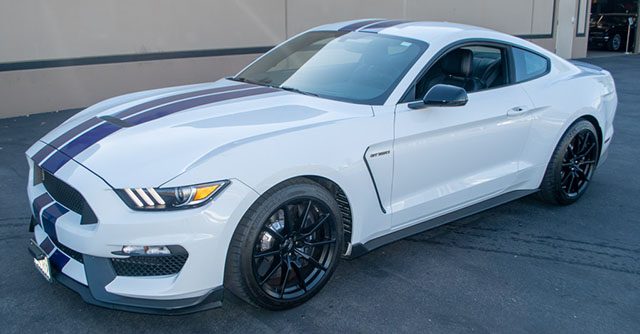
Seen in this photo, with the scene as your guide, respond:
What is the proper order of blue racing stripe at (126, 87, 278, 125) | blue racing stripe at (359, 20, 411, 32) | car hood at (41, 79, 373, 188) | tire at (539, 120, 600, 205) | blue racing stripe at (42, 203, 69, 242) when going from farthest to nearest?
tire at (539, 120, 600, 205), blue racing stripe at (359, 20, 411, 32), blue racing stripe at (126, 87, 278, 125), blue racing stripe at (42, 203, 69, 242), car hood at (41, 79, 373, 188)

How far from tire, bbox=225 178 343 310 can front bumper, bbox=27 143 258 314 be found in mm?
93

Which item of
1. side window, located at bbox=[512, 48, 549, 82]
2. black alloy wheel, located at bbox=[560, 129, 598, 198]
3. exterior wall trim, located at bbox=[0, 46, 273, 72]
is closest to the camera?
side window, located at bbox=[512, 48, 549, 82]

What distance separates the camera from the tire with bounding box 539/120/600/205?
15.8ft

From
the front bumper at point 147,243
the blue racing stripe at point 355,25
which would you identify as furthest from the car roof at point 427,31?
the front bumper at point 147,243

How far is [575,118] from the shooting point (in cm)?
485

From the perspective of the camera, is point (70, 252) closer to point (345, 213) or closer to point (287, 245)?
point (287, 245)

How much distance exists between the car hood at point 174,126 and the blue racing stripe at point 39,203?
176 millimetres

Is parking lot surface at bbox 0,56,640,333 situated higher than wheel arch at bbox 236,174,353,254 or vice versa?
wheel arch at bbox 236,174,353,254

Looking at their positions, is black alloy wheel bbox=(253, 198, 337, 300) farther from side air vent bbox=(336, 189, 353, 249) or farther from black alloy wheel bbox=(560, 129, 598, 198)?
black alloy wheel bbox=(560, 129, 598, 198)

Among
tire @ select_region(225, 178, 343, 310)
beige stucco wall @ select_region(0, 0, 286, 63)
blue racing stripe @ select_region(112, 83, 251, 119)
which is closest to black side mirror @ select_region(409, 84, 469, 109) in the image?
tire @ select_region(225, 178, 343, 310)

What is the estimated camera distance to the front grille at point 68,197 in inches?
113

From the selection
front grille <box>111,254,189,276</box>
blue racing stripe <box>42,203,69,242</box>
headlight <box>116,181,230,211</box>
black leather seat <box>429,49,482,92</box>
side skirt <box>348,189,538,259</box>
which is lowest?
side skirt <box>348,189,538,259</box>

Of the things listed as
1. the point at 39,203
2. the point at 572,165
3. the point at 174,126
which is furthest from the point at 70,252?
the point at 572,165

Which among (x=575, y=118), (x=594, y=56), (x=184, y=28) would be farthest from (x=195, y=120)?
(x=594, y=56)
